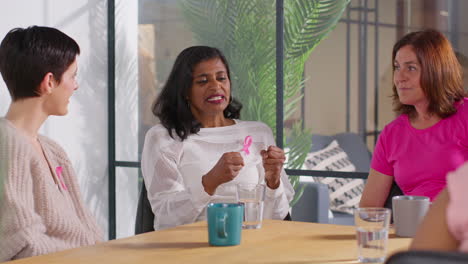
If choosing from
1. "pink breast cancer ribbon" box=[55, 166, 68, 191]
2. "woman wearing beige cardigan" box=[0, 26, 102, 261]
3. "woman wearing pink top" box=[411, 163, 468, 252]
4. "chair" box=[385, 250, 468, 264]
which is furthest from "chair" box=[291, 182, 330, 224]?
"chair" box=[385, 250, 468, 264]

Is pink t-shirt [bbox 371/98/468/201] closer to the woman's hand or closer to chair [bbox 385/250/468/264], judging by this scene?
the woman's hand

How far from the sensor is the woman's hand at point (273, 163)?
2.28m

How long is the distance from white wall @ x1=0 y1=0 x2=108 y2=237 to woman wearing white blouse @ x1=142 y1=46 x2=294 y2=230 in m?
1.68

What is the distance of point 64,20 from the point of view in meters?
4.30

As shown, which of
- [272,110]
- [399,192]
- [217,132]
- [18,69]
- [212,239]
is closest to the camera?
[212,239]

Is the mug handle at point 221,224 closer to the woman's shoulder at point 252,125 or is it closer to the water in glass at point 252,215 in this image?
the water in glass at point 252,215

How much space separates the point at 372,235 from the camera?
1459 mm

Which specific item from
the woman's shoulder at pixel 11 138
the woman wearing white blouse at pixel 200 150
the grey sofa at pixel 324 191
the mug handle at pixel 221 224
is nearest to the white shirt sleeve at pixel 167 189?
the woman wearing white blouse at pixel 200 150

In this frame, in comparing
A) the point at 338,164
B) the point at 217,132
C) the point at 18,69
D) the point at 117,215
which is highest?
the point at 18,69

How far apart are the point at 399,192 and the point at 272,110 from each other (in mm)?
1603

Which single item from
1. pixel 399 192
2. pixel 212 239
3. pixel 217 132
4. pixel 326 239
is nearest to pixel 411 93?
pixel 399 192

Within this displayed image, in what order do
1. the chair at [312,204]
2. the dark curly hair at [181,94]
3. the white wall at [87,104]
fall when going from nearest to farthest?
the dark curly hair at [181,94], the chair at [312,204], the white wall at [87,104]

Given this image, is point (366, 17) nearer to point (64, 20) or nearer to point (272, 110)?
point (272, 110)

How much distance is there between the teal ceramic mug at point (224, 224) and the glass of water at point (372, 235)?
0.32m
